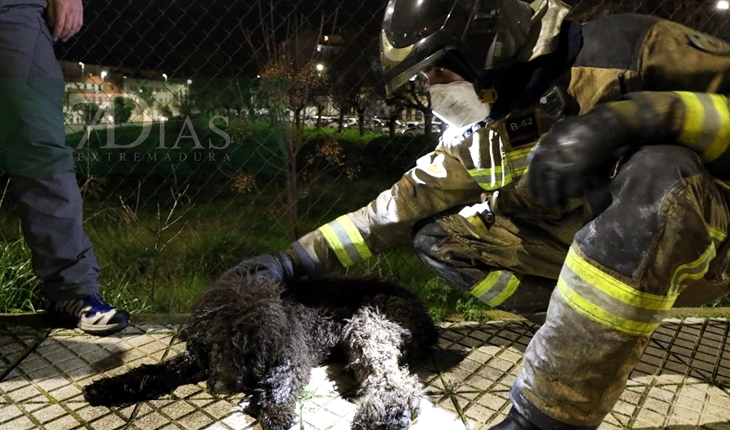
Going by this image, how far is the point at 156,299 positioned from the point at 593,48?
296 cm

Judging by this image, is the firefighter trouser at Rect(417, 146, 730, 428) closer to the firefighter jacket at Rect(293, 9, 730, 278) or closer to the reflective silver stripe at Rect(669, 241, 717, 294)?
the reflective silver stripe at Rect(669, 241, 717, 294)

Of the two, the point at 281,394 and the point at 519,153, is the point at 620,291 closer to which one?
the point at 519,153

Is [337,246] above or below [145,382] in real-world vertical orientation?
above

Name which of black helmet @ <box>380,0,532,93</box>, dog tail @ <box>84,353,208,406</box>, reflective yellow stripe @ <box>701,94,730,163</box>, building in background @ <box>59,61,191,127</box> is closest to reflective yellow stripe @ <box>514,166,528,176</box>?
black helmet @ <box>380,0,532,93</box>

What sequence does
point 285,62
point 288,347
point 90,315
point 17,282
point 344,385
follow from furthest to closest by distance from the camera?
Result: point 285,62 → point 17,282 → point 90,315 → point 344,385 → point 288,347

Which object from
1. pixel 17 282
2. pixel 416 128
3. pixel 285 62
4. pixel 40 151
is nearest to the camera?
pixel 40 151

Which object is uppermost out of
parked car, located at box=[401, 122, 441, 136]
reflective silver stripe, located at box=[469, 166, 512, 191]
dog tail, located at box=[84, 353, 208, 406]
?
reflective silver stripe, located at box=[469, 166, 512, 191]

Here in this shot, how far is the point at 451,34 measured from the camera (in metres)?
1.83

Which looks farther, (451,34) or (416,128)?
(416,128)

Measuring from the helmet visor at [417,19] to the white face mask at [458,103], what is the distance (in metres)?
0.30

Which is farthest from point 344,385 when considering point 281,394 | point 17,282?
point 17,282

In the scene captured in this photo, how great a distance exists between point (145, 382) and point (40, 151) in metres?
1.34

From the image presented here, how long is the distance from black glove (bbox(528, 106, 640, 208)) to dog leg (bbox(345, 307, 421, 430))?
3.18ft

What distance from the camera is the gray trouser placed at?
8.23ft
